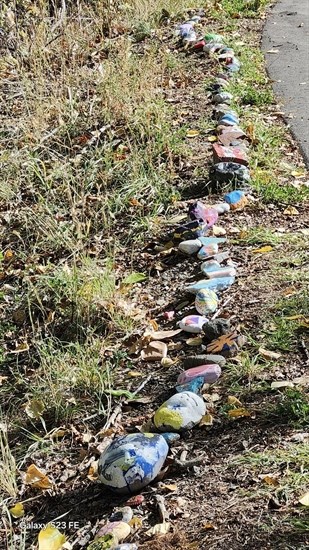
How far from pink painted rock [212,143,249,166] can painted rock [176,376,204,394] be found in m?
1.85

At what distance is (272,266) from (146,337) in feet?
2.31

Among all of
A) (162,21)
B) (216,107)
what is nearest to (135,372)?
(216,107)

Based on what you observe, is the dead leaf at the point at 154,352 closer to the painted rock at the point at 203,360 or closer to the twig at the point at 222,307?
the painted rock at the point at 203,360

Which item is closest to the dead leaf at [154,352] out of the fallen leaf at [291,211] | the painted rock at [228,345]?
the painted rock at [228,345]

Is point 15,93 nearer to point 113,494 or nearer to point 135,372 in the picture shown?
point 135,372

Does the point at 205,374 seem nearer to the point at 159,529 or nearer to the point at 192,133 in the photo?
the point at 159,529

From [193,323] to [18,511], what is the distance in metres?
1.04

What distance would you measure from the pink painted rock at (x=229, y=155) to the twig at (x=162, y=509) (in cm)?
238

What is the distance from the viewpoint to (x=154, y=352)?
9.46 ft

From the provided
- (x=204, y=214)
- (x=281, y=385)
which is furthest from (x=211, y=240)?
(x=281, y=385)

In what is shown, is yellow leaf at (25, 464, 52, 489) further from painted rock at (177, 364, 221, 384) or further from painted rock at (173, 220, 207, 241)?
painted rock at (173, 220, 207, 241)

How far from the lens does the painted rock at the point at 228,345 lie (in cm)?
269

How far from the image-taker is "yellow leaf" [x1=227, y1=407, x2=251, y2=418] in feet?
7.85

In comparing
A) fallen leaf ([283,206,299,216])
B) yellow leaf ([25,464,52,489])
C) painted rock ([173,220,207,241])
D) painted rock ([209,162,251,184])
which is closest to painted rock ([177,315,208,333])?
painted rock ([173,220,207,241])
